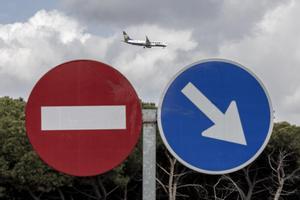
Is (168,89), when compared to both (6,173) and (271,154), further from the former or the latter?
(271,154)

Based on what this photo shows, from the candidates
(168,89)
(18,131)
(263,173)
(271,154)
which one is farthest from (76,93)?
(263,173)

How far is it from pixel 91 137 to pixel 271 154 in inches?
1005

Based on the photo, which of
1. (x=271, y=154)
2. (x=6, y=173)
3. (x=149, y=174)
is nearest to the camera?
(x=149, y=174)

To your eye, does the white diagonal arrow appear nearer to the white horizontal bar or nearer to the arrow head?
the arrow head

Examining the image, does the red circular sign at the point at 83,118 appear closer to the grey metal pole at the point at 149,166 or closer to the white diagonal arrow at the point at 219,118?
the grey metal pole at the point at 149,166

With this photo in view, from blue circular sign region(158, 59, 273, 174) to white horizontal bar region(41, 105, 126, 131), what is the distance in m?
0.16

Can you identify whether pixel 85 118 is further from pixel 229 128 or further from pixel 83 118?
pixel 229 128

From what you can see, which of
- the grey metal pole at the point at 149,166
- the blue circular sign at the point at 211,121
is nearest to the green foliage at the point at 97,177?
the blue circular sign at the point at 211,121

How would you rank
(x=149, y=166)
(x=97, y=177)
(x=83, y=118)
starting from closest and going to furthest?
(x=149, y=166) < (x=83, y=118) < (x=97, y=177)

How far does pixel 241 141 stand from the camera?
2316 millimetres

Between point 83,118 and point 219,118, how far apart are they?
0.50 meters

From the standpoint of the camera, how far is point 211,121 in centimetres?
229

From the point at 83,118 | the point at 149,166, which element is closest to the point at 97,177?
the point at 83,118

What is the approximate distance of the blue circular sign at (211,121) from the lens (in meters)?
2.30
